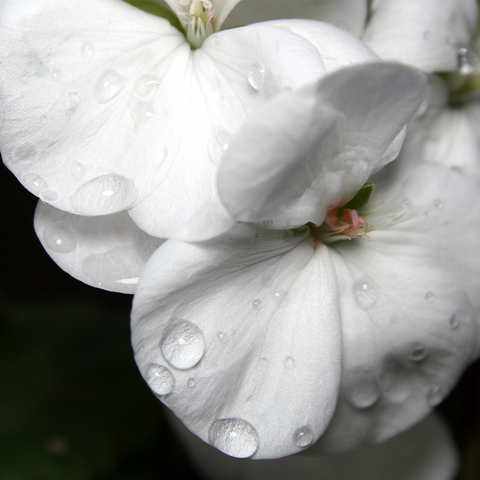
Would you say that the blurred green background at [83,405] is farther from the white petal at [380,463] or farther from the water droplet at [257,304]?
the water droplet at [257,304]

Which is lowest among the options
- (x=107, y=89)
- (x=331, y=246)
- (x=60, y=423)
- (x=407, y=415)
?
(x=60, y=423)

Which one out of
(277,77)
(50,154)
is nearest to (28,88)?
(50,154)

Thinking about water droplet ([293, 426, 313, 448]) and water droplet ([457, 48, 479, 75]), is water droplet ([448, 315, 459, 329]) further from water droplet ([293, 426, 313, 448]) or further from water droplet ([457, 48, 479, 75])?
water droplet ([457, 48, 479, 75])

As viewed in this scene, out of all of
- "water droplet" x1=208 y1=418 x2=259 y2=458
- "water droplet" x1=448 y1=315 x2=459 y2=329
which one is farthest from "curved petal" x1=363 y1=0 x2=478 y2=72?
"water droplet" x1=208 y1=418 x2=259 y2=458

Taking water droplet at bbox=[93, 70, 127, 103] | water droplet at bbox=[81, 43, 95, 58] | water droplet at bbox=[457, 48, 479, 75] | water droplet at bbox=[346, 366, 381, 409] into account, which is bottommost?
water droplet at bbox=[346, 366, 381, 409]

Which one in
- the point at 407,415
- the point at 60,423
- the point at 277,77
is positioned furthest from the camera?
the point at 60,423

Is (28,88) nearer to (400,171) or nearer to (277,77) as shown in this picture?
(277,77)
